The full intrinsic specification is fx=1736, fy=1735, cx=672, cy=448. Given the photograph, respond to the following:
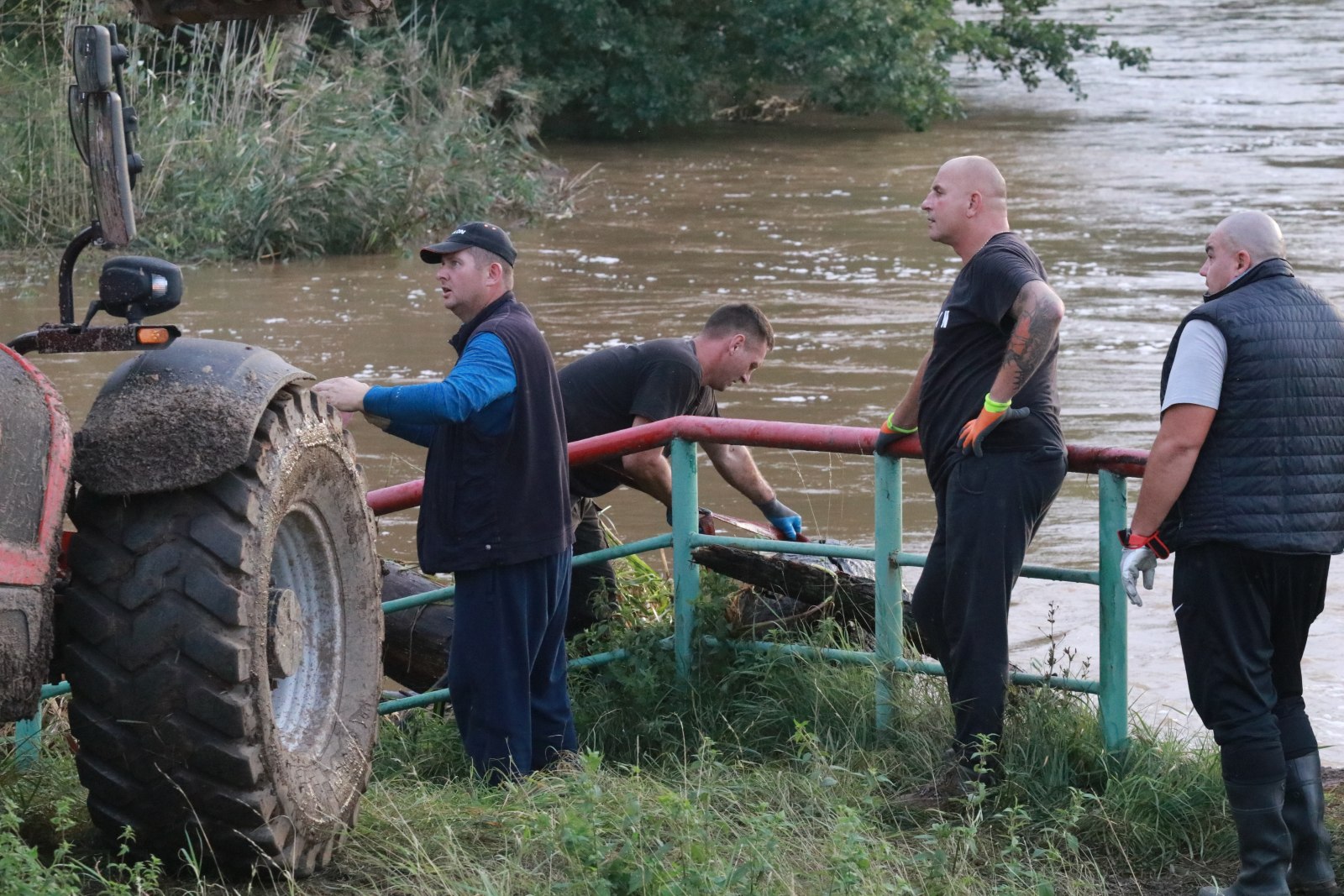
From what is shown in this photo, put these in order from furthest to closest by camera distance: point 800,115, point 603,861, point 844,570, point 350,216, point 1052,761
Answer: point 800,115
point 350,216
point 844,570
point 1052,761
point 603,861

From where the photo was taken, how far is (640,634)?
561 centimetres

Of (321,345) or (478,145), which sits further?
(478,145)

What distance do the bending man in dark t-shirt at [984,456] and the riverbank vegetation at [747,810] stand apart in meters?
0.22

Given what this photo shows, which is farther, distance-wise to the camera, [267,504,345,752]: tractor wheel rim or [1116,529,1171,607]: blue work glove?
[1116,529,1171,607]: blue work glove

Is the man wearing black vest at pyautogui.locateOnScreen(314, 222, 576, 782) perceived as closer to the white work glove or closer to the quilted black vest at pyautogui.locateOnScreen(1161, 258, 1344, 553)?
the white work glove

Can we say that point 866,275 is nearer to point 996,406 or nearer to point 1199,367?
point 996,406

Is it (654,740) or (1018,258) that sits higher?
(1018,258)

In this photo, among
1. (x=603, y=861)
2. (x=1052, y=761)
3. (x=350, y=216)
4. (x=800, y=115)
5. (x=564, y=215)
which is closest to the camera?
(x=603, y=861)

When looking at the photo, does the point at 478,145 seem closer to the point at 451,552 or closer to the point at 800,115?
the point at 800,115

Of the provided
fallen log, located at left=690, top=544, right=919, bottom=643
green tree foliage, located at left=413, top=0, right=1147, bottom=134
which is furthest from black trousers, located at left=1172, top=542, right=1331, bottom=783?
green tree foliage, located at left=413, top=0, right=1147, bottom=134

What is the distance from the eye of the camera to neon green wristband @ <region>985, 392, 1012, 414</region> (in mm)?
4516

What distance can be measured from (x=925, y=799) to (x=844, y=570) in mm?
1252

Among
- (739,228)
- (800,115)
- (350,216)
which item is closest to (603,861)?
(350,216)

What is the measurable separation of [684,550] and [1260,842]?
206 centimetres
